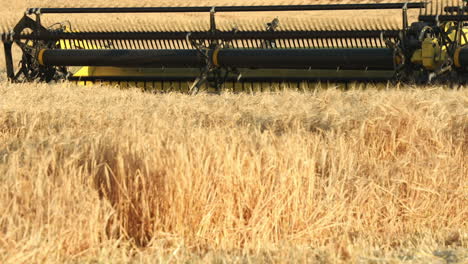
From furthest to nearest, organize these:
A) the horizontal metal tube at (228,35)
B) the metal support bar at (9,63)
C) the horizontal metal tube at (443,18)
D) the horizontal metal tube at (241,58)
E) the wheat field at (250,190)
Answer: the metal support bar at (9,63) < the horizontal metal tube at (228,35) < the horizontal metal tube at (241,58) < the horizontal metal tube at (443,18) < the wheat field at (250,190)

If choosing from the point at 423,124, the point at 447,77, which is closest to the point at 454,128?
the point at 423,124

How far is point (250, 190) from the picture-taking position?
4582 mm

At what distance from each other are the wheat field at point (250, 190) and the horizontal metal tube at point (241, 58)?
136 inches

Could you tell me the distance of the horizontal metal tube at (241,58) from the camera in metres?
9.15

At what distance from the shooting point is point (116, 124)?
5727 millimetres

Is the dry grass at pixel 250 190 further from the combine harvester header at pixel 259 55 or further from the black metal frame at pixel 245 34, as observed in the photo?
the black metal frame at pixel 245 34

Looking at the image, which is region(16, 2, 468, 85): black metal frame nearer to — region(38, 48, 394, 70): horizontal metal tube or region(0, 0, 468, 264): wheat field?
region(38, 48, 394, 70): horizontal metal tube

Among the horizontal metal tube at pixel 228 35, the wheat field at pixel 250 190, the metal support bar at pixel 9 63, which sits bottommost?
the wheat field at pixel 250 190

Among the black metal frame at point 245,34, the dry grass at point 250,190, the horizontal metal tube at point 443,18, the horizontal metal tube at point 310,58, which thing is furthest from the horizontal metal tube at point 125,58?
the dry grass at point 250,190

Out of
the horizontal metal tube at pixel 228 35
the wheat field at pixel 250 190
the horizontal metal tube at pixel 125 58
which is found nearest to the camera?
the wheat field at pixel 250 190

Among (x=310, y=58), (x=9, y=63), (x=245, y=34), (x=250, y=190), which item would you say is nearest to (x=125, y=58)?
(x=245, y=34)

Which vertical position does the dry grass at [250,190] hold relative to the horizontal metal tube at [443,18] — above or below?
below

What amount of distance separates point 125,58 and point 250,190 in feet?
19.9

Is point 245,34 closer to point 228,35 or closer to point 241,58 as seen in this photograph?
point 228,35
